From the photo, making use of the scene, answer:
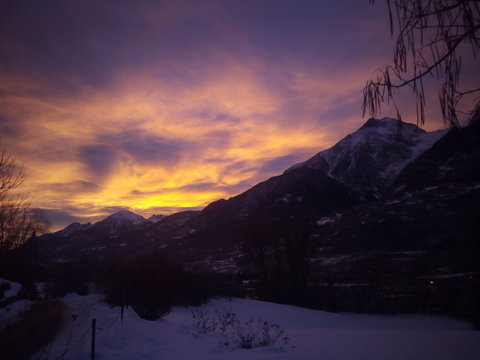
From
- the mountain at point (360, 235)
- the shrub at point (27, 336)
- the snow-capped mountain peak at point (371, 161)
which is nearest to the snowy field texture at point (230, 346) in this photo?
the shrub at point (27, 336)

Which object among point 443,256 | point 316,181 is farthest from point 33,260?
point 316,181

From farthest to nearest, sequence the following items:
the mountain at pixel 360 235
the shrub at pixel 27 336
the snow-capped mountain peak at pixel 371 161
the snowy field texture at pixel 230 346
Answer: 1. the snow-capped mountain peak at pixel 371 161
2. the mountain at pixel 360 235
3. the snowy field texture at pixel 230 346
4. the shrub at pixel 27 336

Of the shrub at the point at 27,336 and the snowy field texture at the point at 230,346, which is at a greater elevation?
the shrub at the point at 27,336

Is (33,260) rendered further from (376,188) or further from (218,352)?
(376,188)

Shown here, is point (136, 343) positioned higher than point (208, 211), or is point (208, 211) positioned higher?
point (208, 211)

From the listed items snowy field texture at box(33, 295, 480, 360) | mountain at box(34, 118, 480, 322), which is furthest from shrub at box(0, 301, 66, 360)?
mountain at box(34, 118, 480, 322)

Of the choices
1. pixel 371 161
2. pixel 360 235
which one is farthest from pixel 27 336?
pixel 371 161

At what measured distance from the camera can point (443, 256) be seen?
38.3 meters

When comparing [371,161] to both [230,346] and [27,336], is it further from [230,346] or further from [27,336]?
[27,336]

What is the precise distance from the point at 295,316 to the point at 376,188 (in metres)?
144

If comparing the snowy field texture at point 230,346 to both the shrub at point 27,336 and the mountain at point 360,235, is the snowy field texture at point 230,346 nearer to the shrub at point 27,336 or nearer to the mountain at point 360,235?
the shrub at point 27,336

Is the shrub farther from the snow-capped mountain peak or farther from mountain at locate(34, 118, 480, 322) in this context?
the snow-capped mountain peak

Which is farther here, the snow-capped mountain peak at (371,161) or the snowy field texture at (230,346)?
the snow-capped mountain peak at (371,161)

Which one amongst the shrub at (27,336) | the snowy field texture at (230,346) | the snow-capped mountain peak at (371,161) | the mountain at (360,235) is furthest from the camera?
the snow-capped mountain peak at (371,161)
